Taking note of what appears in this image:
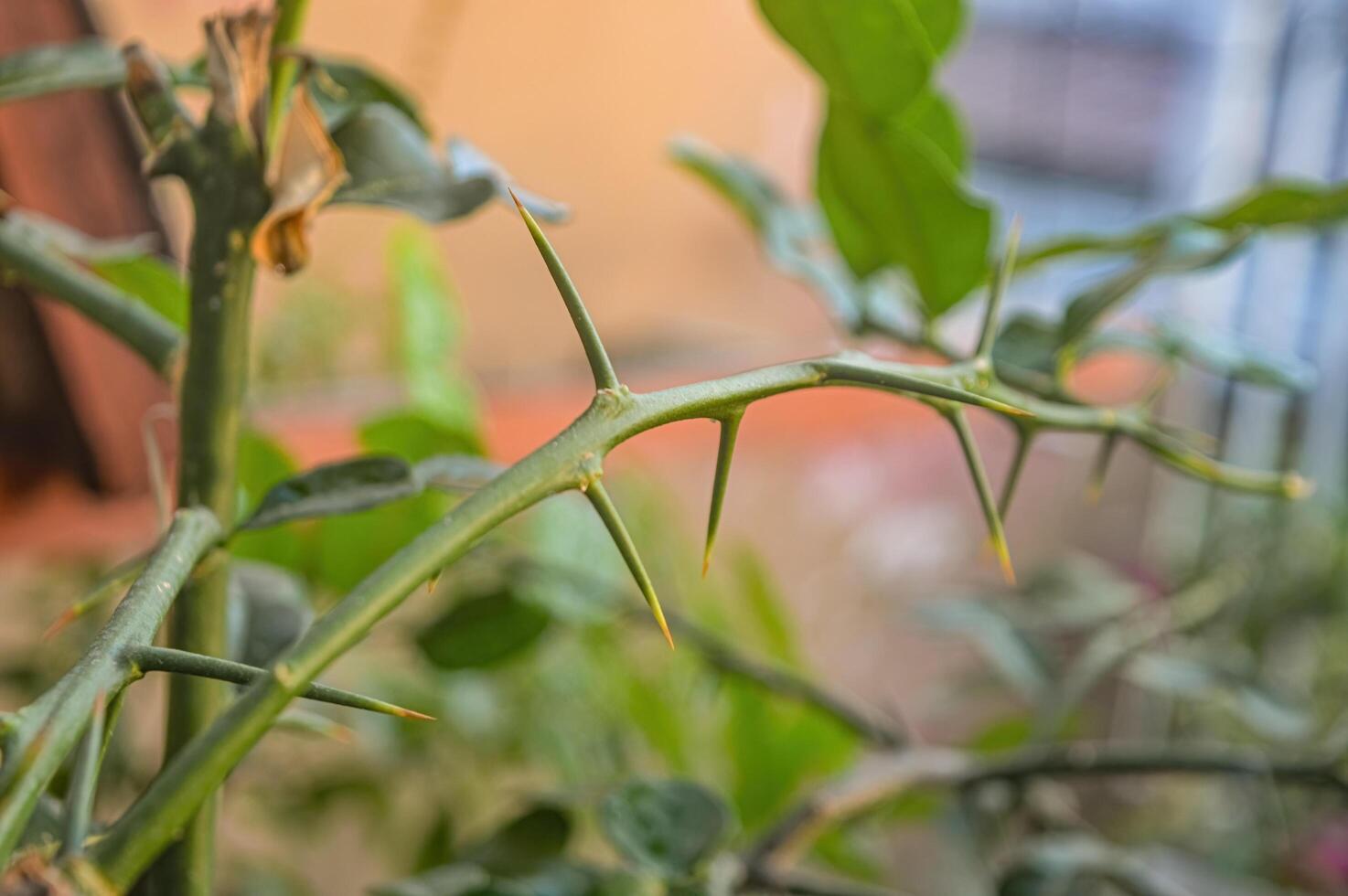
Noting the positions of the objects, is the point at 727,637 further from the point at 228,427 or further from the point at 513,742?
the point at 228,427

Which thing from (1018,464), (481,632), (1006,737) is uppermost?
(1018,464)

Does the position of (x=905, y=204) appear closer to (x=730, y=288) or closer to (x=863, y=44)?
(x=863, y=44)

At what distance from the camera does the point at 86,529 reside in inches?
18.9

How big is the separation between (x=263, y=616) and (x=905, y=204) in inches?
7.1

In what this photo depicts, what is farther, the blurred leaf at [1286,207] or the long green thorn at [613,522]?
the blurred leaf at [1286,207]

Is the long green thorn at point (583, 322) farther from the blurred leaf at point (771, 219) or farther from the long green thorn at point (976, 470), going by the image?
the blurred leaf at point (771, 219)

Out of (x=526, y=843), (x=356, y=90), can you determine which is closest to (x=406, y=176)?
(x=356, y=90)

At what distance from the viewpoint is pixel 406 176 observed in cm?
20

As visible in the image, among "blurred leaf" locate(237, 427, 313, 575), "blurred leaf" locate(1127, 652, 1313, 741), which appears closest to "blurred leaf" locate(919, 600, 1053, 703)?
"blurred leaf" locate(1127, 652, 1313, 741)

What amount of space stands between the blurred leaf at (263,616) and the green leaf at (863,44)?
6.5 inches

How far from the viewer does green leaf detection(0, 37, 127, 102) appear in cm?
21

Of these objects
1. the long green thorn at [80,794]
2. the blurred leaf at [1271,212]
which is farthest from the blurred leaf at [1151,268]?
the long green thorn at [80,794]

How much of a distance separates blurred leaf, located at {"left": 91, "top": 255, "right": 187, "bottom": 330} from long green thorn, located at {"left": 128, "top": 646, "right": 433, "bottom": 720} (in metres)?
0.21

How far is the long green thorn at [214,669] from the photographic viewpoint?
0.11 m
